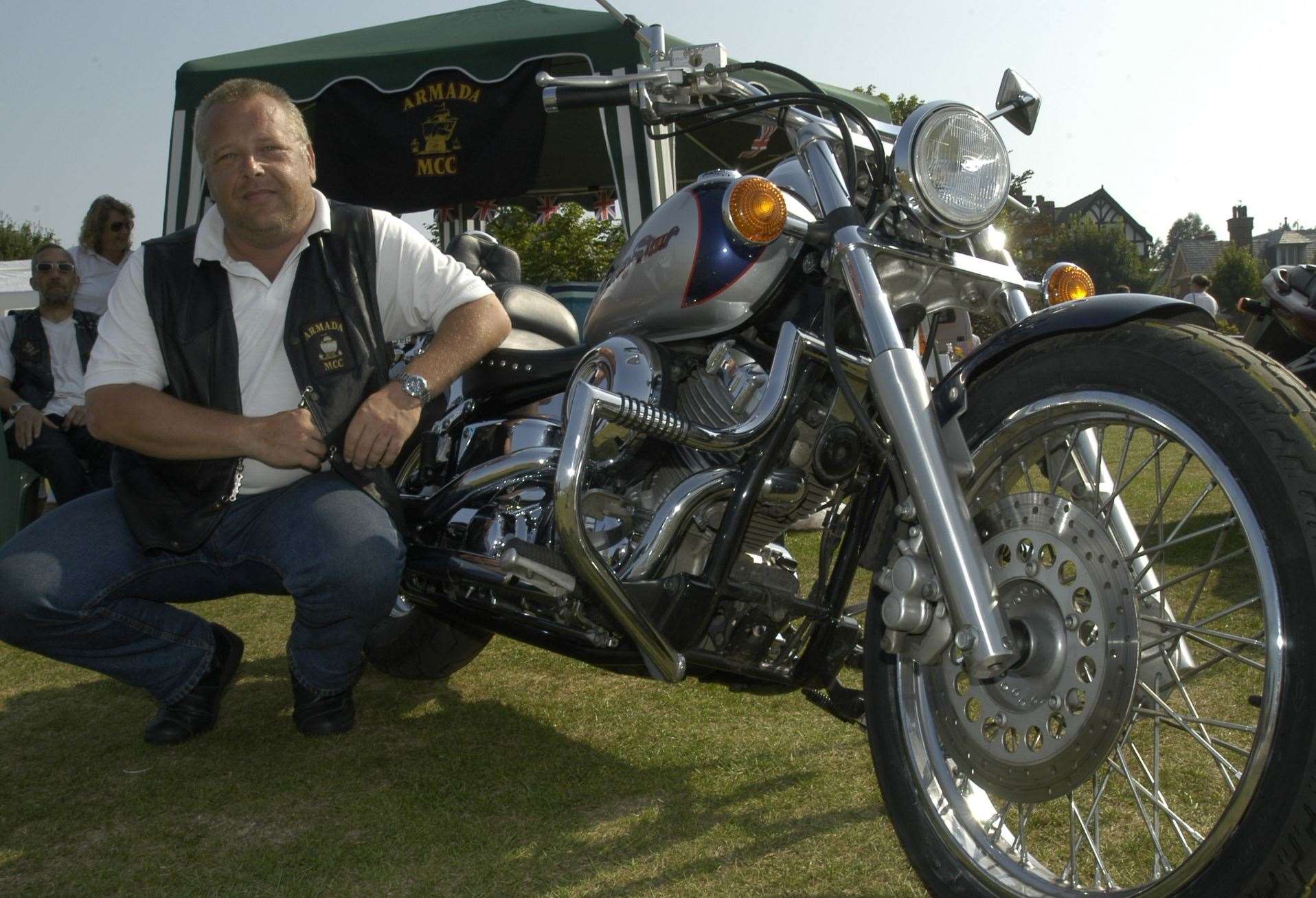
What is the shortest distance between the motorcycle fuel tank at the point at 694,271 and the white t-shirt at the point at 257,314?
62 centimetres

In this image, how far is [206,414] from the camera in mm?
2412

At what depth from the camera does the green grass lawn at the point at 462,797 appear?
76.7 inches

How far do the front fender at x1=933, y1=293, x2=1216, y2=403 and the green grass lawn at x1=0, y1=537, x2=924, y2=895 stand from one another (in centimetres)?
80

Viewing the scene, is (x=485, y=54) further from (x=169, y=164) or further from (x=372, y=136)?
(x=169, y=164)

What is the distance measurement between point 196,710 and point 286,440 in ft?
2.49

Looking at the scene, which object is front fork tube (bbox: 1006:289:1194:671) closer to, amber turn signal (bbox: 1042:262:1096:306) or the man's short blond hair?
amber turn signal (bbox: 1042:262:1096:306)

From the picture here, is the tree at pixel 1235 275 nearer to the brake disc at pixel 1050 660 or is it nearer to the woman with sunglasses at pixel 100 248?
the woman with sunglasses at pixel 100 248

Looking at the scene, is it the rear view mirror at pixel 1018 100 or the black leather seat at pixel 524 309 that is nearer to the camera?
the rear view mirror at pixel 1018 100

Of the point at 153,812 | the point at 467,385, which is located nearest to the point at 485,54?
the point at 467,385

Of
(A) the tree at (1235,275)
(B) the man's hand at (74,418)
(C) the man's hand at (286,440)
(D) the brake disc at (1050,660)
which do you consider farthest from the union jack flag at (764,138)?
(A) the tree at (1235,275)

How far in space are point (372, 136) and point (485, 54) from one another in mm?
917

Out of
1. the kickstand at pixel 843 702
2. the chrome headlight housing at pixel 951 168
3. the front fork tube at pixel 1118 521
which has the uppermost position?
the chrome headlight housing at pixel 951 168

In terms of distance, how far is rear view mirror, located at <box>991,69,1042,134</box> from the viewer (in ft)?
6.78

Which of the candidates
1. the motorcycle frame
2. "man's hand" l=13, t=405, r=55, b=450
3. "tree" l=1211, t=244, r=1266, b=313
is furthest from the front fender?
"tree" l=1211, t=244, r=1266, b=313
